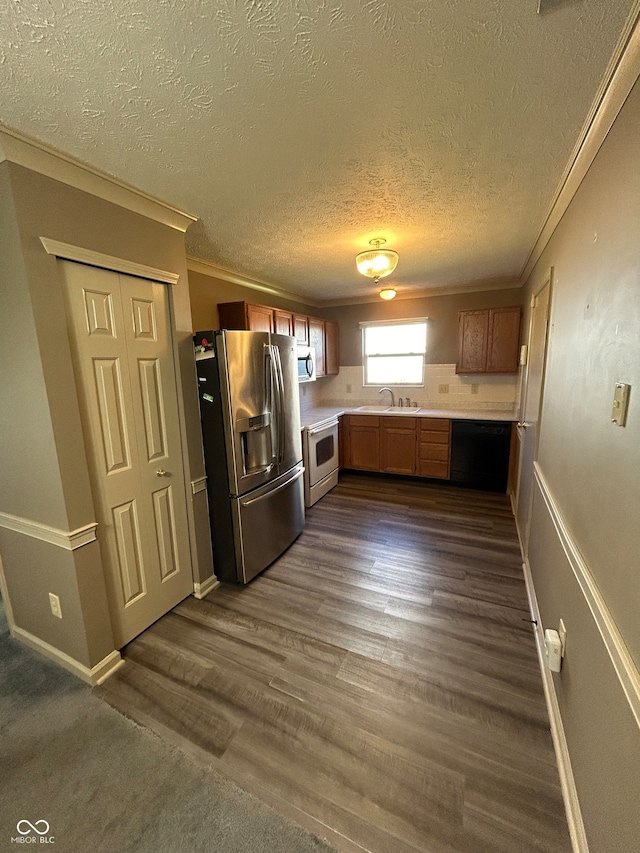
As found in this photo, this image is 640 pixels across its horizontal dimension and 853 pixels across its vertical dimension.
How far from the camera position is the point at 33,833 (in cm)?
117

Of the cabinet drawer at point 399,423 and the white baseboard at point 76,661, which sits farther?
the cabinet drawer at point 399,423

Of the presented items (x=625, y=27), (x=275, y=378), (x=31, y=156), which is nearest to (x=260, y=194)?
(x=31, y=156)

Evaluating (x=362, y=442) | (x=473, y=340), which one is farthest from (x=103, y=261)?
(x=473, y=340)

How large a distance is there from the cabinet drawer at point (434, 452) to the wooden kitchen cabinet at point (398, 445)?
0.37ft

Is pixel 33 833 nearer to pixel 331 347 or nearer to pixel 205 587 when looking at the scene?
pixel 205 587

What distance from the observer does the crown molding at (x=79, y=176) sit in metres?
1.34

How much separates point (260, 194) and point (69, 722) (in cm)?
275

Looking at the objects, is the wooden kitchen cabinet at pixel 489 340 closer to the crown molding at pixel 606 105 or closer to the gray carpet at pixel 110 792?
the crown molding at pixel 606 105

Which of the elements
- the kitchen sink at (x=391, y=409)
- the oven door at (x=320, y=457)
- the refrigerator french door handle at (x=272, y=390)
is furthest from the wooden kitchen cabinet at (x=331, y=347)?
the refrigerator french door handle at (x=272, y=390)

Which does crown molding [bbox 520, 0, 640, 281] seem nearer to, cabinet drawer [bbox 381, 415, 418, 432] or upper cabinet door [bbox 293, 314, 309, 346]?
upper cabinet door [bbox 293, 314, 309, 346]

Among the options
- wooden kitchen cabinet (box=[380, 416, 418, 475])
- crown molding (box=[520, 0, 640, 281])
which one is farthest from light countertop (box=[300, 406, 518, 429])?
crown molding (box=[520, 0, 640, 281])

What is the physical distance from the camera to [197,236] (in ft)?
7.92

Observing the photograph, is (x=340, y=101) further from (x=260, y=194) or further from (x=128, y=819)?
(x=128, y=819)

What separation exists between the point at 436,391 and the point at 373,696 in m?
3.79
